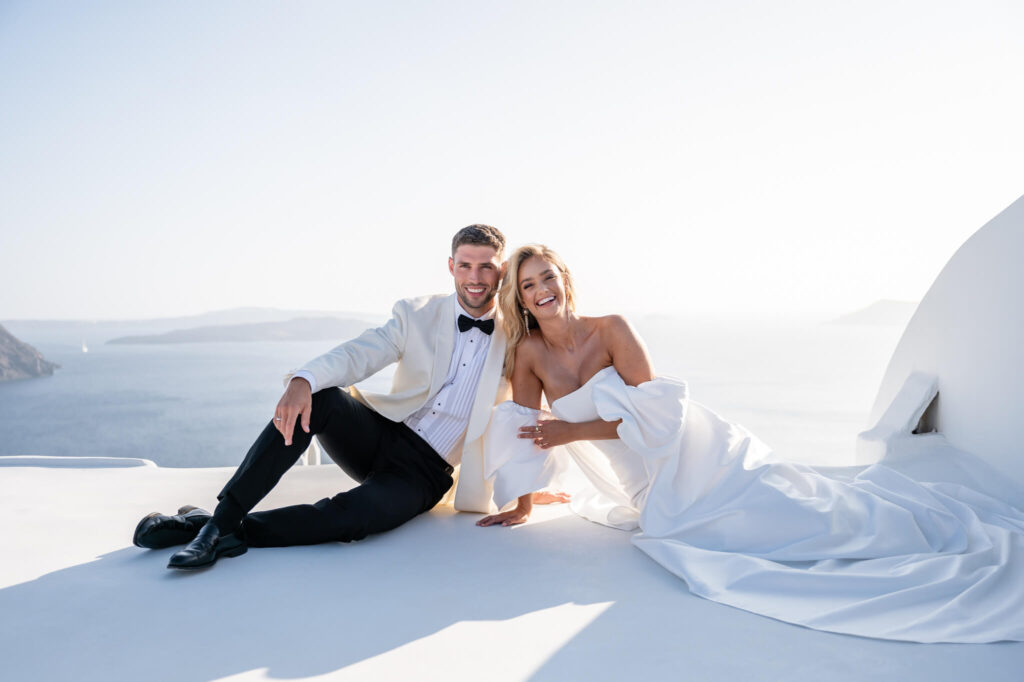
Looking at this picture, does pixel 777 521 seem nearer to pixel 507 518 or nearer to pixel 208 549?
pixel 507 518

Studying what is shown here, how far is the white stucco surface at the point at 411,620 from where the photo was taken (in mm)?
1694

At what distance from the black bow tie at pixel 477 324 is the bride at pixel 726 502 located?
111 millimetres

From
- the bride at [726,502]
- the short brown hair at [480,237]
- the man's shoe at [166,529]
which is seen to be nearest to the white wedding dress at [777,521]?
the bride at [726,502]

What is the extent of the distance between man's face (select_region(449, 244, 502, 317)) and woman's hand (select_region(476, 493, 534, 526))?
858mm

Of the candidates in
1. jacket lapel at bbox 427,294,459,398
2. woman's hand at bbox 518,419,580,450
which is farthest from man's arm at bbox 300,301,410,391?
woman's hand at bbox 518,419,580,450

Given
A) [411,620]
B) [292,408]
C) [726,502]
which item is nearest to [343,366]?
[292,408]

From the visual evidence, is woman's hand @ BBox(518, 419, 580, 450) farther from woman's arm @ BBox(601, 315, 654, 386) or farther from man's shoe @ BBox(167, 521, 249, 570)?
man's shoe @ BBox(167, 521, 249, 570)

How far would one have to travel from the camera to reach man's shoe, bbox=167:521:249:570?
7.45ft

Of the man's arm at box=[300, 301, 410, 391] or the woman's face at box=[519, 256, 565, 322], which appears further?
the woman's face at box=[519, 256, 565, 322]

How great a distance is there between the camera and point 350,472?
Result: 9.73 feet

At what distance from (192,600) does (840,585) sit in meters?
→ 2.01

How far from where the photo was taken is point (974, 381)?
11.4 feet

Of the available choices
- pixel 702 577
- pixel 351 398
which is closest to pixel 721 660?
pixel 702 577

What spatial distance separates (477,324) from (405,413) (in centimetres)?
51
